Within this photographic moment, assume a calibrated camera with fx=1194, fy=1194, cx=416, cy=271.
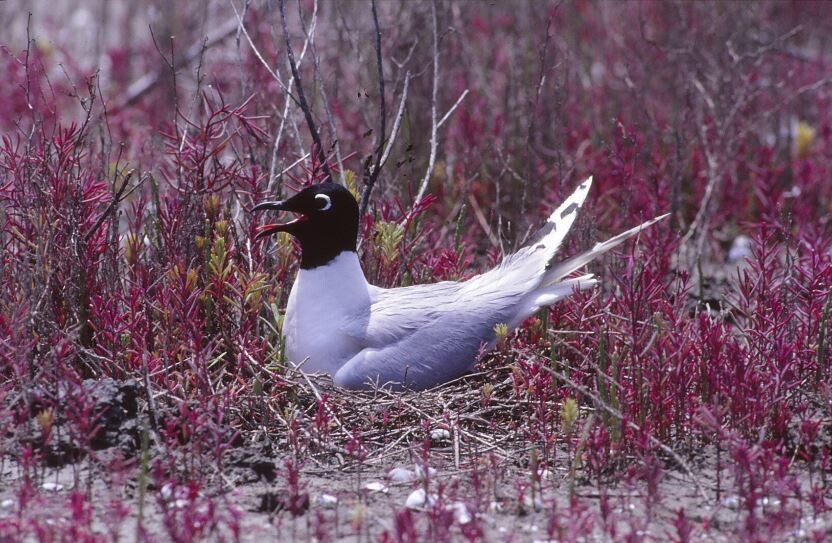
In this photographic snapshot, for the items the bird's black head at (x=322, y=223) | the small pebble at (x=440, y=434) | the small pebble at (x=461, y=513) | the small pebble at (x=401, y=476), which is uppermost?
the bird's black head at (x=322, y=223)

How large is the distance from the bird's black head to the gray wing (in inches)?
12.0

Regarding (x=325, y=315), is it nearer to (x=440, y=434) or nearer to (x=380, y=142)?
(x=440, y=434)

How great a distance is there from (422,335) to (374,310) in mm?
237

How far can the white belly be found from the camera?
4863 millimetres

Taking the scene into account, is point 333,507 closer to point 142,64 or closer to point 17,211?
point 17,211

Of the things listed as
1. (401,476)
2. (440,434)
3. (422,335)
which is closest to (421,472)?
(401,476)

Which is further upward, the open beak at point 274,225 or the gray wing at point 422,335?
the open beak at point 274,225

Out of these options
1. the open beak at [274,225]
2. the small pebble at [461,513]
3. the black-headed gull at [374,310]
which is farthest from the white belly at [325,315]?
the small pebble at [461,513]

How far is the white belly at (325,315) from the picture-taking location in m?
4.86

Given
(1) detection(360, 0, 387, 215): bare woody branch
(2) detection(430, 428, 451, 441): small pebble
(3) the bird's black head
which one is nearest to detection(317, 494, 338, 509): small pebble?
(2) detection(430, 428, 451, 441): small pebble

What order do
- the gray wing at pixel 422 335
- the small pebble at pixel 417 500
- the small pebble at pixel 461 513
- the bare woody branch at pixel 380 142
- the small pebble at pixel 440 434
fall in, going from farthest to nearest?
the bare woody branch at pixel 380 142 < the gray wing at pixel 422 335 < the small pebble at pixel 440 434 < the small pebble at pixel 417 500 < the small pebble at pixel 461 513

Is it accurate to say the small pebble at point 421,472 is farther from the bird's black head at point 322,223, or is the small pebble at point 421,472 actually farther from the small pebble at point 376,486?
the bird's black head at point 322,223

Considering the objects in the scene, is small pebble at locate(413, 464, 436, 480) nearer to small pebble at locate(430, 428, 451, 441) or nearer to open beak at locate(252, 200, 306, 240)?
small pebble at locate(430, 428, 451, 441)

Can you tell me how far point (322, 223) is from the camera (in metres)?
4.92
